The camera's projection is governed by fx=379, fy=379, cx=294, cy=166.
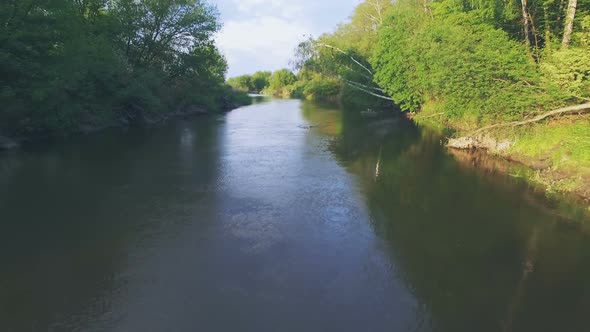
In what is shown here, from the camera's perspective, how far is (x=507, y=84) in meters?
24.7

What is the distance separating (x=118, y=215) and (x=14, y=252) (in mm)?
3638

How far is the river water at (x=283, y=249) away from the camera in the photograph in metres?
8.97

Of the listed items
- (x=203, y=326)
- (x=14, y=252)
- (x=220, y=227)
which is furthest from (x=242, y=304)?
(x=14, y=252)

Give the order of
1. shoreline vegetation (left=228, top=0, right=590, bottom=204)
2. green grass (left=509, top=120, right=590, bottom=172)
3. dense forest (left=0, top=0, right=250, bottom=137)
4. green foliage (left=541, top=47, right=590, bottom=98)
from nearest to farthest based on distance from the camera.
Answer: green grass (left=509, top=120, right=590, bottom=172)
green foliage (left=541, top=47, right=590, bottom=98)
shoreline vegetation (left=228, top=0, right=590, bottom=204)
dense forest (left=0, top=0, right=250, bottom=137)

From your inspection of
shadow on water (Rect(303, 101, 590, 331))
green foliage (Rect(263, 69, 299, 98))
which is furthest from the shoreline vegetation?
green foliage (Rect(263, 69, 299, 98))

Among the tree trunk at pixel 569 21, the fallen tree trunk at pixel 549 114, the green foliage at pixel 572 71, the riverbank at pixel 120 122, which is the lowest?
the riverbank at pixel 120 122

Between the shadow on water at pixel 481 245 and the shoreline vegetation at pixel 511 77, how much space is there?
8.79 feet

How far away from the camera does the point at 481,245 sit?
12.7 meters

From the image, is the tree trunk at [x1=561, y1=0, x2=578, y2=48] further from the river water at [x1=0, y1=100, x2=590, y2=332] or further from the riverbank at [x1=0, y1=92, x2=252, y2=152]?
the riverbank at [x1=0, y1=92, x2=252, y2=152]

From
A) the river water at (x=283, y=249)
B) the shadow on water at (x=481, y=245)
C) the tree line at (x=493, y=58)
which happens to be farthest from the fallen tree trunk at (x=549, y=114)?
the river water at (x=283, y=249)

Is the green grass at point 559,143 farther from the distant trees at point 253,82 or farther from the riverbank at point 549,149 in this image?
the distant trees at point 253,82

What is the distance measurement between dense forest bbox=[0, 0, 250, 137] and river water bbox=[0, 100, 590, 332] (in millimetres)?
6755

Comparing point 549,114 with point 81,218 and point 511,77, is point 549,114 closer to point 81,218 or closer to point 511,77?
point 511,77

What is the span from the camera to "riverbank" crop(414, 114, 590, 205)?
1827 cm
